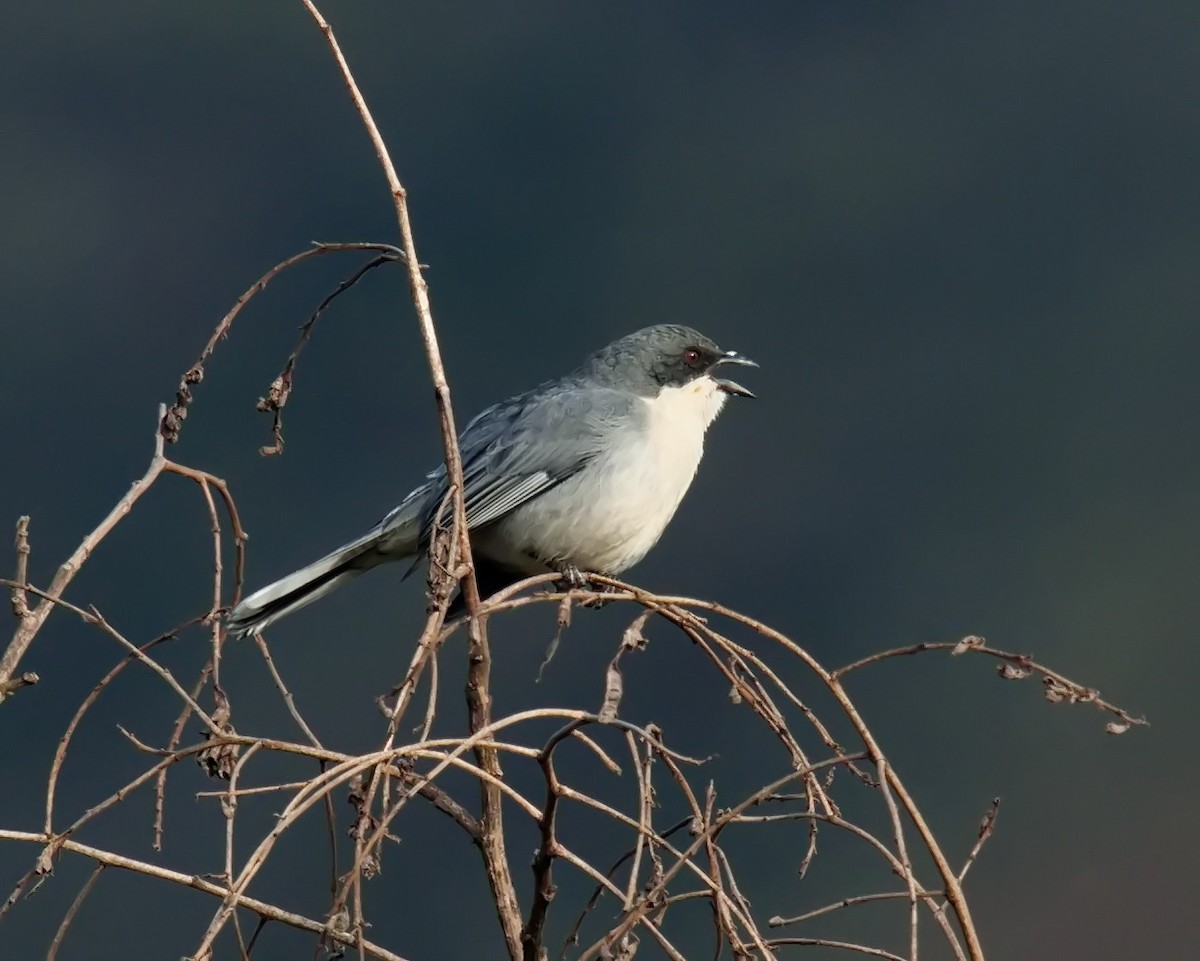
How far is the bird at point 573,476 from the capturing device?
13.0ft

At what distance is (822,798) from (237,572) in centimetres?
89

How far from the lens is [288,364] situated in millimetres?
2291

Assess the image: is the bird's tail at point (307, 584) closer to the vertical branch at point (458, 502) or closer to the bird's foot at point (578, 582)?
the bird's foot at point (578, 582)

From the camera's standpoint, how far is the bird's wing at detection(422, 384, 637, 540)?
400cm

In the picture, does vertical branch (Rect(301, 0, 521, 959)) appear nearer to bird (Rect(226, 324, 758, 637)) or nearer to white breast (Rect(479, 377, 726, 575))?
bird (Rect(226, 324, 758, 637))

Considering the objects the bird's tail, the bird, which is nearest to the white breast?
the bird

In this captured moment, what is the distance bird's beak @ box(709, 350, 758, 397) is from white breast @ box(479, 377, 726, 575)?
0.21 meters

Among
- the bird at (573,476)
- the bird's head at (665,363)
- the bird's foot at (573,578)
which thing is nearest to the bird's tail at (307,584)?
the bird at (573,476)

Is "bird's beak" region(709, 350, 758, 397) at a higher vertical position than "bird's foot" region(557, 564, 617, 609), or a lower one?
higher

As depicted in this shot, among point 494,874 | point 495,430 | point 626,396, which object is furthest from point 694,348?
point 494,874

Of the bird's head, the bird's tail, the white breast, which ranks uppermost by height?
the bird's head

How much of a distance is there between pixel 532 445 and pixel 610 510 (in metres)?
0.29

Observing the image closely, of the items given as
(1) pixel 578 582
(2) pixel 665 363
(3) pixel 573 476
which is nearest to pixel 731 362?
(2) pixel 665 363

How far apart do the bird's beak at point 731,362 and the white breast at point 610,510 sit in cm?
21
